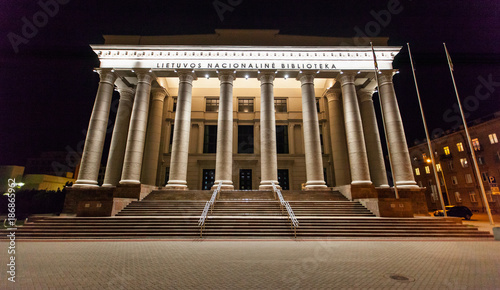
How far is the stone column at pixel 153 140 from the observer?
2288cm

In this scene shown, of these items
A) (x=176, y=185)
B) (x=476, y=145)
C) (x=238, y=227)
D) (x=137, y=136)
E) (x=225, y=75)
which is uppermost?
(x=225, y=75)

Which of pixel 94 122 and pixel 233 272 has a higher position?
pixel 94 122

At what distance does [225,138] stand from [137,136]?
7448mm

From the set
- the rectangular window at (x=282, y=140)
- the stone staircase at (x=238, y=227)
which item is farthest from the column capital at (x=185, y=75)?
the rectangular window at (x=282, y=140)

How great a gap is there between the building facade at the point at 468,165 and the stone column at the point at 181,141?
31.0 metres

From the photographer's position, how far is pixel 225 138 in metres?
19.2

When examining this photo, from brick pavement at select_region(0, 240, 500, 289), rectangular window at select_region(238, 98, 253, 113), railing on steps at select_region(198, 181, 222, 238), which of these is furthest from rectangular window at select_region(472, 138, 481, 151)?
railing on steps at select_region(198, 181, 222, 238)

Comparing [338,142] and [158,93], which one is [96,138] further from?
[338,142]

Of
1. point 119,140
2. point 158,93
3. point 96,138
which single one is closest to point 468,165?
point 158,93

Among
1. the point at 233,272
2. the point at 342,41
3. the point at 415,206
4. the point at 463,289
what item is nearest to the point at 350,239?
the point at 463,289

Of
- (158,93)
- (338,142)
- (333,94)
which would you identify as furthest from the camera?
(158,93)

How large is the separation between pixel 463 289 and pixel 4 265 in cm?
1059

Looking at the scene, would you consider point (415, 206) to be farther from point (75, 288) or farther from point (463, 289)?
point (75, 288)

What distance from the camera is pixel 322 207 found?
15.0 metres
